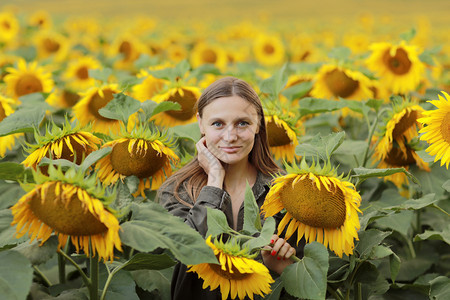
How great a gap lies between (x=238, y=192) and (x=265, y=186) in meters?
0.09

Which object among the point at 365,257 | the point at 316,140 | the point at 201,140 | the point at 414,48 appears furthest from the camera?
the point at 414,48

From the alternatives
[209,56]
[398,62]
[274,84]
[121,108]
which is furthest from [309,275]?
[209,56]

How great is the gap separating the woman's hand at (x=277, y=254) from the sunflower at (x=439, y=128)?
1.86ft

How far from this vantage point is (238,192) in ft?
6.28

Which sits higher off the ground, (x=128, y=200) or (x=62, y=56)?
(x=128, y=200)

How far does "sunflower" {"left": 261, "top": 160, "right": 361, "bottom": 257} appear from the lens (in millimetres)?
1532

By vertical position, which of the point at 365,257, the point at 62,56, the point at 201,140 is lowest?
the point at 62,56

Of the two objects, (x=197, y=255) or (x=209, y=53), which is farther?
(x=209, y=53)

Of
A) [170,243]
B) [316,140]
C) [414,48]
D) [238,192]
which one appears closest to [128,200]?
[170,243]

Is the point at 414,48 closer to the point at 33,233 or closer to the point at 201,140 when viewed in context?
the point at 201,140

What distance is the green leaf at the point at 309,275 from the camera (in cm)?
150

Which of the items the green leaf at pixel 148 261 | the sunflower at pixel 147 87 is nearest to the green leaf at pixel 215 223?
the green leaf at pixel 148 261

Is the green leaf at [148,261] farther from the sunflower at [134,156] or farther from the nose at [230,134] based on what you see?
the nose at [230,134]

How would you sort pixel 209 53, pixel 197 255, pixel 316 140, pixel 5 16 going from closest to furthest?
pixel 197 255 → pixel 316 140 → pixel 209 53 → pixel 5 16
